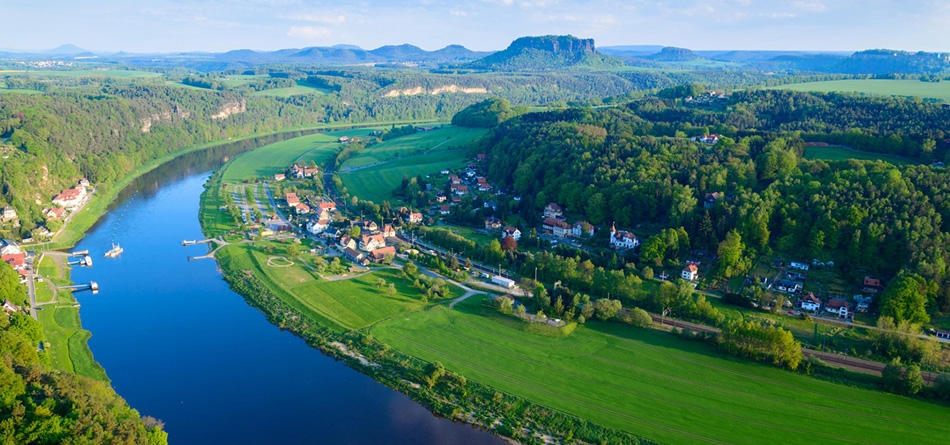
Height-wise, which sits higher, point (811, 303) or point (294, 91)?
point (294, 91)

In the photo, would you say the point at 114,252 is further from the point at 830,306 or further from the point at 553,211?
the point at 830,306

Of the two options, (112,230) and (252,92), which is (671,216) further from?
(252,92)

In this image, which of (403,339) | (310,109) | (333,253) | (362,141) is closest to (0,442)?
(403,339)

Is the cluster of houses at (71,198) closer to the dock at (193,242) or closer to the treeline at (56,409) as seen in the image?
the dock at (193,242)

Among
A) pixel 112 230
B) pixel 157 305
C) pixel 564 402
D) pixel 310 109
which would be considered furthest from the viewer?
pixel 310 109

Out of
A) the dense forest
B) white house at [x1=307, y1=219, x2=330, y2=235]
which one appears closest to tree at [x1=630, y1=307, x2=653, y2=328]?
white house at [x1=307, y1=219, x2=330, y2=235]

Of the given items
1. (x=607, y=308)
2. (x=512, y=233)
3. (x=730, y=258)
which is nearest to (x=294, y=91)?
(x=512, y=233)
